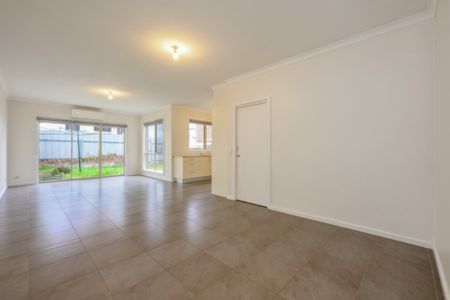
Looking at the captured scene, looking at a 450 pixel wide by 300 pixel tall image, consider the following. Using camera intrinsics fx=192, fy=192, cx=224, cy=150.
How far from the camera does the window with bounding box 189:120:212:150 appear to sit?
7.14 m

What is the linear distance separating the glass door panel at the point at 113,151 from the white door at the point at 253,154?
19.1 ft

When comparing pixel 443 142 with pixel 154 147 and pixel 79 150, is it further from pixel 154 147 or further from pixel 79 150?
pixel 79 150

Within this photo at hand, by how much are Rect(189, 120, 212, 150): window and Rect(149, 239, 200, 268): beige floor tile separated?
5.07 m

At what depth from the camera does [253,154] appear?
12.5 ft

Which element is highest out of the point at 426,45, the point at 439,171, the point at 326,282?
the point at 426,45

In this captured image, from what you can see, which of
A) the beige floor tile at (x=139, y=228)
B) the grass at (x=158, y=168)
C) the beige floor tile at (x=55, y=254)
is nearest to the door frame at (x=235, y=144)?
the beige floor tile at (x=139, y=228)

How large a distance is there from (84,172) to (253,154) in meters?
6.57

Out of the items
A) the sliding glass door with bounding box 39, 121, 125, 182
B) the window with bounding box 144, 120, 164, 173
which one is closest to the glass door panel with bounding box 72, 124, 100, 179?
the sliding glass door with bounding box 39, 121, 125, 182

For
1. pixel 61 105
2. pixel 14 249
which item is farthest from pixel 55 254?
pixel 61 105

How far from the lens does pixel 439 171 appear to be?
1817 mm

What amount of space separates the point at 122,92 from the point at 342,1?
16.5ft

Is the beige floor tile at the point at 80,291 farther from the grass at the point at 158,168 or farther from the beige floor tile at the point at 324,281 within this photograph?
the grass at the point at 158,168

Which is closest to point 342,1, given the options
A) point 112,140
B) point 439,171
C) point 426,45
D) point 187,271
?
point 426,45

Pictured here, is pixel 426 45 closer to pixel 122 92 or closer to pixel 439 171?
pixel 439 171
